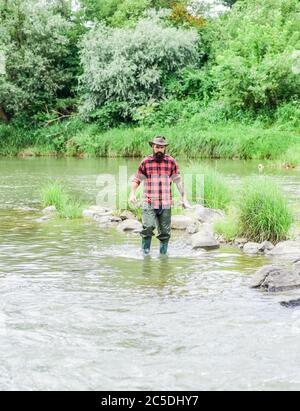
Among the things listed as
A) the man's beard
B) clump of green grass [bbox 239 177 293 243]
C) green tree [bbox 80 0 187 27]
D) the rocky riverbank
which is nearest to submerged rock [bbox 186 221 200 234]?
the rocky riverbank

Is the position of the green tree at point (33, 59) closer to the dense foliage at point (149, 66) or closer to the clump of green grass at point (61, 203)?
the dense foliage at point (149, 66)

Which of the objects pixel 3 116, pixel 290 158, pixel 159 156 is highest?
pixel 3 116

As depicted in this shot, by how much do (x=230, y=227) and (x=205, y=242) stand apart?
0.70 m

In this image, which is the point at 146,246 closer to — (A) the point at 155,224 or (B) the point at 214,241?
(A) the point at 155,224

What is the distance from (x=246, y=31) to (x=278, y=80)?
3829mm

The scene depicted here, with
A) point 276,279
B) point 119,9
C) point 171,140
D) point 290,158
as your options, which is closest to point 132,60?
point 171,140

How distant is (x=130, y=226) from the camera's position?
11.8 m

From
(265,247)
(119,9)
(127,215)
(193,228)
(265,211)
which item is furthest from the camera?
(119,9)

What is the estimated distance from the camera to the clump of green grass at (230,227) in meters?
10.4

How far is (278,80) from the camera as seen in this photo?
29.2m

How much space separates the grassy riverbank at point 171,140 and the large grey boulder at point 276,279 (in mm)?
16370

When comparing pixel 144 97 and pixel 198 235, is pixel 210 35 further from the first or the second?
pixel 198 235

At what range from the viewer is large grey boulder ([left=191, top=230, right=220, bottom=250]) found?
9906 mm

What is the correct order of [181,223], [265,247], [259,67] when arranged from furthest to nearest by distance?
1. [259,67]
2. [181,223]
3. [265,247]
